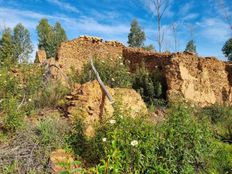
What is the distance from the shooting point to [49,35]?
120 feet

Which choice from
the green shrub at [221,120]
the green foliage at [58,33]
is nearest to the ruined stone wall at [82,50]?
the green shrub at [221,120]

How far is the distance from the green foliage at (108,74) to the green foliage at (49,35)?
2318cm

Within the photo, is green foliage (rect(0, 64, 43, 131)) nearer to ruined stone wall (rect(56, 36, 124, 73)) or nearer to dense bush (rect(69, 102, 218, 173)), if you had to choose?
dense bush (rect(69, 102, 218, 173))

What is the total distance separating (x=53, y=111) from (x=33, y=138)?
1.63 meters

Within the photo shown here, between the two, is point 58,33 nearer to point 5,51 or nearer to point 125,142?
point 5,51

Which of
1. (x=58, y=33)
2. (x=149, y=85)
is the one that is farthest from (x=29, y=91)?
(x=58, y=33)

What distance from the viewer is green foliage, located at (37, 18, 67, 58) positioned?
115 feet

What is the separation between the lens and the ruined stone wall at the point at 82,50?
1409 centimetres

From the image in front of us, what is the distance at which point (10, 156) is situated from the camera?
561 cm

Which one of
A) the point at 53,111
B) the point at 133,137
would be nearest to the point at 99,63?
the point at 53,111

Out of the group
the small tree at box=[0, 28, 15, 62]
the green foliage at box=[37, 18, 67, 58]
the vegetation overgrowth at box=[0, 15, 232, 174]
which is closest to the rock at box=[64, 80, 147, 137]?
the vegetation overgrowth at box=[0, 15, 232, 174]

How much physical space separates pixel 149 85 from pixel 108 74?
2.23 meters

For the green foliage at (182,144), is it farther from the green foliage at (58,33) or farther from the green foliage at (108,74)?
the green foliage at (58,33)

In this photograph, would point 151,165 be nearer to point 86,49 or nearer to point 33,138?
point 33,138
